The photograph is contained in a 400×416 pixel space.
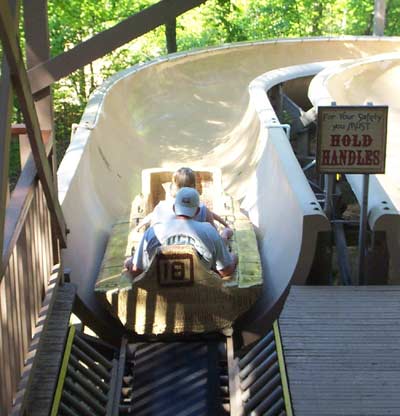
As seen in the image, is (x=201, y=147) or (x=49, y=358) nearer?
(x=49, y=358)

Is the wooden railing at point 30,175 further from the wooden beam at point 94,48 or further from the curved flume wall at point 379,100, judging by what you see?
the curved flume wall at point 379,100

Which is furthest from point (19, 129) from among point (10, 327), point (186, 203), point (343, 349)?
point (343, 349)

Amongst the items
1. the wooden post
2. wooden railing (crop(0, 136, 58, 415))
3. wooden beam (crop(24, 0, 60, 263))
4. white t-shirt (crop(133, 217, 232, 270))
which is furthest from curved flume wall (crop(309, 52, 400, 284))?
the wooden post

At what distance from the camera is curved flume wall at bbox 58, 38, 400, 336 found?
17.5 ft

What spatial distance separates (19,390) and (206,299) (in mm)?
1817

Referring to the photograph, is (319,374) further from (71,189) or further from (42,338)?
(71,189)

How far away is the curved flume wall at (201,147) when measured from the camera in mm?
5328

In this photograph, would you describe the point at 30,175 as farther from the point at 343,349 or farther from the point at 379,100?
the point at 379,100

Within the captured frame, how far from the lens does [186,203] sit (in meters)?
4.89

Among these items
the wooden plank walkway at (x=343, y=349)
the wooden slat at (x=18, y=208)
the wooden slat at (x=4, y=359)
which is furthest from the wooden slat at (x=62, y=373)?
the wooden plank walkway at (x=343, y=349)

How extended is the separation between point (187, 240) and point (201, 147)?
17.4 ft

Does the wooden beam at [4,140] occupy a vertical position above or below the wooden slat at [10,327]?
above

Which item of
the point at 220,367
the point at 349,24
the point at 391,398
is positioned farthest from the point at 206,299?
the point at 349,24

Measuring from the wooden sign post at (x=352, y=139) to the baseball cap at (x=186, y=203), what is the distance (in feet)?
2.80
